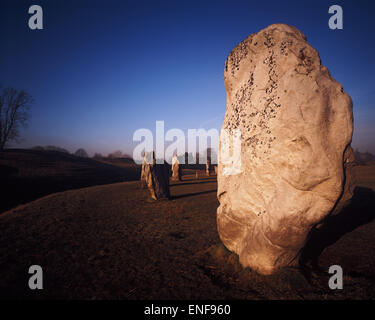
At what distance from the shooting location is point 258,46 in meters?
3.69

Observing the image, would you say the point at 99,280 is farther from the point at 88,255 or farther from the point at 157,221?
the point at 157,221

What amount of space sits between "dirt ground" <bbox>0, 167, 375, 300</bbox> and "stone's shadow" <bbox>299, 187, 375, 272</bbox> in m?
0.03

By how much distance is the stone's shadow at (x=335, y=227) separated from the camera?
3.66m

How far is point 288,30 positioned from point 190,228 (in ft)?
17.8

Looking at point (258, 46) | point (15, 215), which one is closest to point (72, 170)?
point (15, 215)

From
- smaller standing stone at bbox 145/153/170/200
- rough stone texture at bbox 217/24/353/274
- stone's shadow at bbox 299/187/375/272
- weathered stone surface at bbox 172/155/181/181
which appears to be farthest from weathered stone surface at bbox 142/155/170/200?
weathered stone surface at bbox 172/155/181/181

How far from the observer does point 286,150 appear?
9.96ft

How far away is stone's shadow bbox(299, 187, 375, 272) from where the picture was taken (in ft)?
12.0

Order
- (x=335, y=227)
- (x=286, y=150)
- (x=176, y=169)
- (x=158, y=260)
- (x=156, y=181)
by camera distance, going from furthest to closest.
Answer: (x=176, y=169)
(x=156, y=181)
(x=335, y=227)
(x=158, y=260)
(x=286, y=150)

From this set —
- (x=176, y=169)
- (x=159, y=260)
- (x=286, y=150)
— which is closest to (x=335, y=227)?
(x=286, y=150)

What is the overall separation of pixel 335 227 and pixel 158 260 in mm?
4908

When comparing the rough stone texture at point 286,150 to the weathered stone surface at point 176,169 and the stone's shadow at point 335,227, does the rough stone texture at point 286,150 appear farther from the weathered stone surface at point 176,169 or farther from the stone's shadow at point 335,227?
the weathered stone surface at point 176,169

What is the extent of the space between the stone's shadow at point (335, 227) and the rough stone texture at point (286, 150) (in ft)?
1.77

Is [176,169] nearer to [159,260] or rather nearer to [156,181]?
[156,181]
